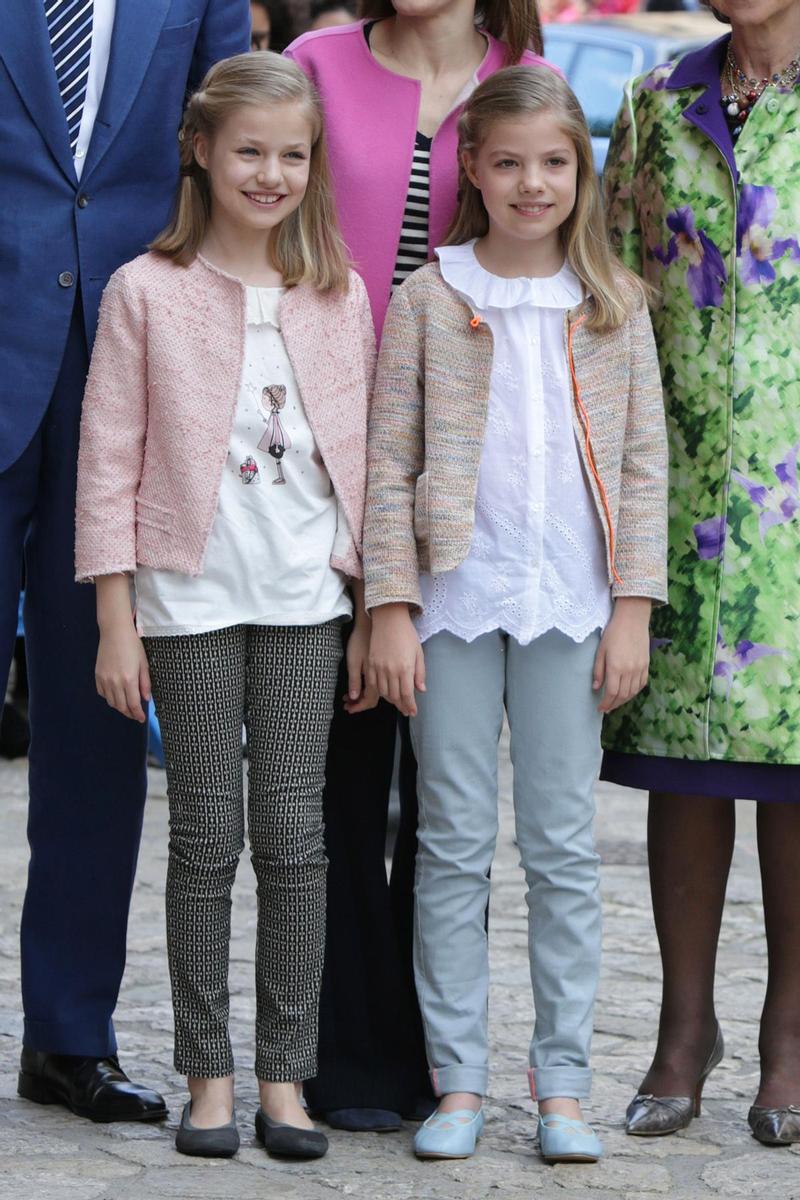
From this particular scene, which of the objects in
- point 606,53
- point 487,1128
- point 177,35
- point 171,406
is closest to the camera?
point 171,406

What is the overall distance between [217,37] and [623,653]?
1.19 metres

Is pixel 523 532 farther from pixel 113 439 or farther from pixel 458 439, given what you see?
pixel 113 439

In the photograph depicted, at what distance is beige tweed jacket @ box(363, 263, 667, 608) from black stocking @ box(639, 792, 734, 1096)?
1.45 feet

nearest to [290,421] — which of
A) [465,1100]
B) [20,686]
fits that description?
[465,1100]

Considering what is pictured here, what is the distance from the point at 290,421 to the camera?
9.48 ft

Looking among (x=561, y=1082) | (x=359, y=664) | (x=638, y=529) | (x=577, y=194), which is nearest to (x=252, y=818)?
(x=359, y=664)

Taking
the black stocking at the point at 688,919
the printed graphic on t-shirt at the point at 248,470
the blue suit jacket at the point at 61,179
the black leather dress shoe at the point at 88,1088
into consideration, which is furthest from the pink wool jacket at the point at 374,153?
the black leather dress shoe at the point at 88,1088

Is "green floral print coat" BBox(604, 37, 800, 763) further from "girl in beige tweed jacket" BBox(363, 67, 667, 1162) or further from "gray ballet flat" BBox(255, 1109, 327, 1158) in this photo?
"gray ballet flat" BBox(255, 1109, 327, 1158)

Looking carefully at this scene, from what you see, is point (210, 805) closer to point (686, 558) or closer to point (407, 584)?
point (407, 584)

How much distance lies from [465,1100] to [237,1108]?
419 millimetres

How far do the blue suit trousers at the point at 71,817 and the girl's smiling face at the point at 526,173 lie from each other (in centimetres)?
90

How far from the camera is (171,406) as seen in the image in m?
2.85

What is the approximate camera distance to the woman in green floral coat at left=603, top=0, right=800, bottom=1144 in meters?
3.01

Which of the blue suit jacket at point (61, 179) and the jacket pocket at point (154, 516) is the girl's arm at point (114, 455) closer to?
the jacket pocket at point (154, 516)
